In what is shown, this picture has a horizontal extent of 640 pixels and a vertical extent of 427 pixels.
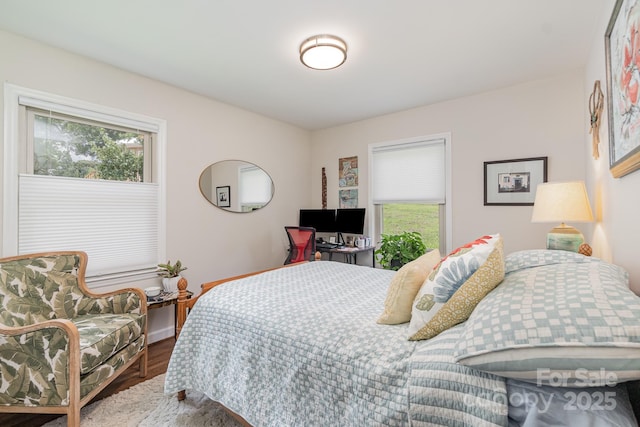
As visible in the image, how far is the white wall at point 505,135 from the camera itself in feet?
8.89

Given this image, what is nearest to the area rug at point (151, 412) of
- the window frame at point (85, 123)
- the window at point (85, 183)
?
the window at point (85, 183)

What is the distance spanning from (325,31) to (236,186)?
84.3 inches

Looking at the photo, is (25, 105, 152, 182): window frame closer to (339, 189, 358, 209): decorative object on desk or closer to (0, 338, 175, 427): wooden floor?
(0, 338, 175, 427): wooden floor

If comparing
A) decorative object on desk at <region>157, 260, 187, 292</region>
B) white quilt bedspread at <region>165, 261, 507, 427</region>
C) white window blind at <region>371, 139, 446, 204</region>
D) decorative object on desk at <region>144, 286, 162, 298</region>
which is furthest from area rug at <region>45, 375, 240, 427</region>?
white window blind at <region>371, 139, 446, 204</region>

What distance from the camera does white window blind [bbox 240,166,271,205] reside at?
371cm

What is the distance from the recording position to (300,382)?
1197mm

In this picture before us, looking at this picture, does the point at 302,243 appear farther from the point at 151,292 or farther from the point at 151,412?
the point at 151,412

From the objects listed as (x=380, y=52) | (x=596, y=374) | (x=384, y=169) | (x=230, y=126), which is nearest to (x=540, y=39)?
(x=380, y=52)

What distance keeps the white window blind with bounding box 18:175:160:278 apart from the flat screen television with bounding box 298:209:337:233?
205 cm

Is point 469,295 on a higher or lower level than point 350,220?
lower

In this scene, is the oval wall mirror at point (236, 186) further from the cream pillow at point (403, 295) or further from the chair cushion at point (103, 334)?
the cream pillow at point (403, 295)

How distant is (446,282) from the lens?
3.67ft

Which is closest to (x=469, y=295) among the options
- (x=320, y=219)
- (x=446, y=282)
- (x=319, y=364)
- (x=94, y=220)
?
(x=446, y=282)

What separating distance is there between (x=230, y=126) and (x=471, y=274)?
3.27 m
